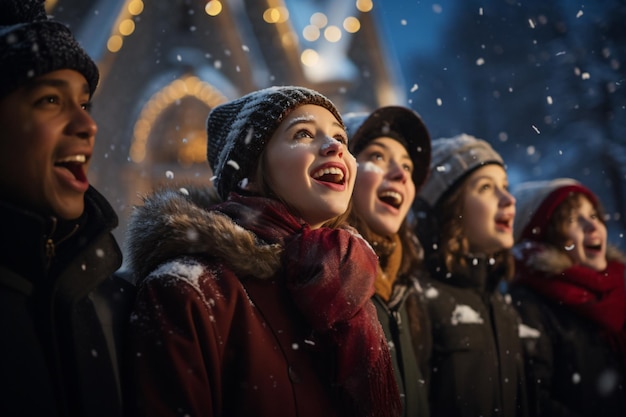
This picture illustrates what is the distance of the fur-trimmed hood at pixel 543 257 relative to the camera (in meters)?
4.09

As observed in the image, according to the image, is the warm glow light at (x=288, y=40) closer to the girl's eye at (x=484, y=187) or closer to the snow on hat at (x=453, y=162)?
the snow on hat at (x=453, y=162)

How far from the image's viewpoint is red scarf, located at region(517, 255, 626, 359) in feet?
13.2

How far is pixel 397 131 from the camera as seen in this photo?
3.44 m

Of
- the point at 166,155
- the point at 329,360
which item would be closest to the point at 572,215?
the point at 329,360

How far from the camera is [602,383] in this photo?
392 cm

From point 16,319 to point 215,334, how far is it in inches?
25.5

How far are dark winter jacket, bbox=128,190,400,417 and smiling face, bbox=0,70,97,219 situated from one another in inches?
16.3

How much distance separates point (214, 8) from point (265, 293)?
309 inches

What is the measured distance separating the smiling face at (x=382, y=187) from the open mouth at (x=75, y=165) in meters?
1.52

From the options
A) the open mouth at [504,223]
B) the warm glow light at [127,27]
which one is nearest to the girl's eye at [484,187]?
the open mouth at [504,223]

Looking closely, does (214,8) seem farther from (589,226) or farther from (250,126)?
(250,126)

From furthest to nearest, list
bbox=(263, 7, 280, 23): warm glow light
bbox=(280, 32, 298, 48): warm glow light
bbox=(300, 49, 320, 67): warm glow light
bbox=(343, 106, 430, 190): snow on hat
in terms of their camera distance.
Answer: bbox=(300, 49, 320, 67): warm glow light < bbox=(280, 32, 298, 48): warm glow light < bbox=(263, 7, 280, 23): warm glow light < bbox=(343, 106, 430, 190): snow on hat

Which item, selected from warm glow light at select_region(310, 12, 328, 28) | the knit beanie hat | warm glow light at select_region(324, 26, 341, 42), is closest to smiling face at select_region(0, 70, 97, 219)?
the knit beanie hat

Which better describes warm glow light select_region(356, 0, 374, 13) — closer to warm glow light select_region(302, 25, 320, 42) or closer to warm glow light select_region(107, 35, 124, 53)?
warm glow light select_region(302, 25, 320, 42)
